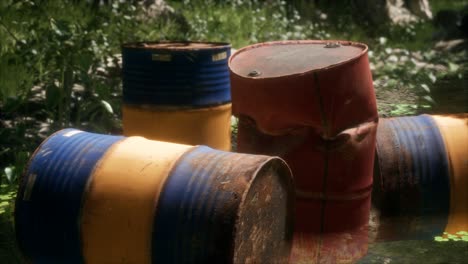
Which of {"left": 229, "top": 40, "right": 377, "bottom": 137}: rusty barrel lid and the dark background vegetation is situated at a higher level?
{"left": 229, "top": 40, "right": 377, "bottom": 137}: rusty barrel lid

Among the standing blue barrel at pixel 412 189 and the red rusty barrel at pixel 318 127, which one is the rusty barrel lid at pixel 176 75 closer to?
the red rusty barrel at pixel 318 127

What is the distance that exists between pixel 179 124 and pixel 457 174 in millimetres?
1571

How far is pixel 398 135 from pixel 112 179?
1777 millimetres

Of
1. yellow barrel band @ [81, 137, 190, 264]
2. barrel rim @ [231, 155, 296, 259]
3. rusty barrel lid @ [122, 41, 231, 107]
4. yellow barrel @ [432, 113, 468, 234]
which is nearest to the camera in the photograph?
barrel rim @ [231, 155, 296, 259]

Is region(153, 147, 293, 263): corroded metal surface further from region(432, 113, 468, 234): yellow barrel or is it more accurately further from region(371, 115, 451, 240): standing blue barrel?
region(432, 113, 468, 234): yellow barrel

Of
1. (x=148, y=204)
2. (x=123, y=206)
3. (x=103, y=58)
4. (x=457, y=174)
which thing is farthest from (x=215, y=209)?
(x=103, y=58)

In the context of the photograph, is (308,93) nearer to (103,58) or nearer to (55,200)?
(55,200)

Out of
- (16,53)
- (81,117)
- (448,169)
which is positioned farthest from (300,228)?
(16,53)

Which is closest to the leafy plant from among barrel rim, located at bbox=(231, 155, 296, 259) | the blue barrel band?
barrel rim, located at bbox=(231, 155, 296, 259)

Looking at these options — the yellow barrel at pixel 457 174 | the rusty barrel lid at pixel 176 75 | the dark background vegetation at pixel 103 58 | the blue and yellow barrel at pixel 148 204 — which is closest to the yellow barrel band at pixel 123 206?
the blue and yellow barrel at pixel 148 204

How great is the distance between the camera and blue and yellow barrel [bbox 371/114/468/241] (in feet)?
12.3

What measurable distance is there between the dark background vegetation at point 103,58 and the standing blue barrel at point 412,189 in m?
1.97

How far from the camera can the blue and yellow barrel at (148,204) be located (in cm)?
265

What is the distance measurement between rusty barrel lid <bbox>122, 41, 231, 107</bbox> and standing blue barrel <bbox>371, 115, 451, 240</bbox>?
105 centimetres
